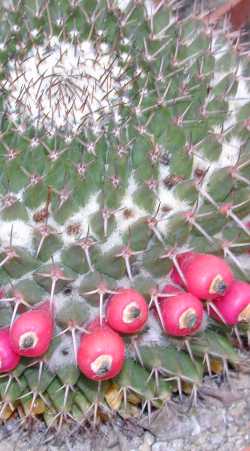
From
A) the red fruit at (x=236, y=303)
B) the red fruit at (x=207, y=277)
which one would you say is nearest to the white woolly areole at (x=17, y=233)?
the red fruit at (x=207, y=277)

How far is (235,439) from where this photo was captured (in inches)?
86.0

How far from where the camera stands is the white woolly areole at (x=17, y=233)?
1.91 m

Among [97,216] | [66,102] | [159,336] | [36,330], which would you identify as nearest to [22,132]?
[66,102]

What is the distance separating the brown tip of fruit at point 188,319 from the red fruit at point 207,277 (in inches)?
2.2

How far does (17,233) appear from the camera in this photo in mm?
1909

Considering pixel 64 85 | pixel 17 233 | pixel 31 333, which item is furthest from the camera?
pixel 64 85

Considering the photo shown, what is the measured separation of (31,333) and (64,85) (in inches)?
27.3

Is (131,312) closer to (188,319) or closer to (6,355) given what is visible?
(188,319)

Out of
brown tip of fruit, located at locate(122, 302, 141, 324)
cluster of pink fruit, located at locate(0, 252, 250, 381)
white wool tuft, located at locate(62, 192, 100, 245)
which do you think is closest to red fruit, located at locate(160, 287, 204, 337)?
cluster of pink fruit, located at locate(0, 252, 250, 381)

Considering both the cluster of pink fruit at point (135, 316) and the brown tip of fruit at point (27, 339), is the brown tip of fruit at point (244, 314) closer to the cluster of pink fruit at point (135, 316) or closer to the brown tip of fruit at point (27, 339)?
the cluster of pink fruit at point (135, 316)

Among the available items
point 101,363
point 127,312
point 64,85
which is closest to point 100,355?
point 101,363

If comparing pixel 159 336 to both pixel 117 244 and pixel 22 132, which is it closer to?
pixel 117 244

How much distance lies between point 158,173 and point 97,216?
0.70 ft

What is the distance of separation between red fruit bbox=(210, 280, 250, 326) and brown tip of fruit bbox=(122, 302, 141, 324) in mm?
265
